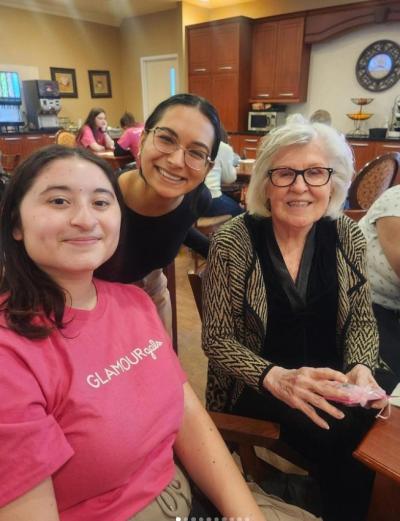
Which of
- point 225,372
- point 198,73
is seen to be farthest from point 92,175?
point 198,73

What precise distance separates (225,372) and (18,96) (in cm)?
717

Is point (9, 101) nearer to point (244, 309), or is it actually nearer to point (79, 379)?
point (244, 309)

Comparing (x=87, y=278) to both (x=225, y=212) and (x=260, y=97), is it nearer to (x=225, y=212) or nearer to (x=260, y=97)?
(x=225, y=212)

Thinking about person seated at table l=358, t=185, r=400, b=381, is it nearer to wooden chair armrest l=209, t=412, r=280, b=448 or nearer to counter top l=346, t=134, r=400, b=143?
wooden chair armrest l=209, t=412, r=280, b=448

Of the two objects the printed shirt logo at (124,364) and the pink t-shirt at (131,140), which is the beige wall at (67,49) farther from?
the printed shirt logo at (124,364)

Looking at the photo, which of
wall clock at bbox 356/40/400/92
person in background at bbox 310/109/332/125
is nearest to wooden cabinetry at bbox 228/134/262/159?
wall clock at bbox 356/40/400/92

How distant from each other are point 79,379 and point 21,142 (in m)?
6.89

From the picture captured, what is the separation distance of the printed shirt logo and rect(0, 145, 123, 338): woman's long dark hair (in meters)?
0.13

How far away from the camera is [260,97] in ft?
21.4

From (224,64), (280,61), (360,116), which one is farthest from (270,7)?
(360,116)

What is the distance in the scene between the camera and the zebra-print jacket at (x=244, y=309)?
49.0 inches

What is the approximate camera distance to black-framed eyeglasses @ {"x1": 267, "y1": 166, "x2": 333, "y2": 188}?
125 cm

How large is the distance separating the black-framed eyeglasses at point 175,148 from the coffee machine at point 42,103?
6.50 m

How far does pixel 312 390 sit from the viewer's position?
1016 mm
